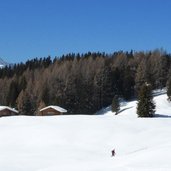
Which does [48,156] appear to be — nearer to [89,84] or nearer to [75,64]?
[89,84]

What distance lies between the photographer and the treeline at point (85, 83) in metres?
123

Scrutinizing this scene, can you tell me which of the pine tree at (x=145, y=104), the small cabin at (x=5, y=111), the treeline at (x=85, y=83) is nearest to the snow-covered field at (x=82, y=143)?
the pine tree at (x=145, y=104)

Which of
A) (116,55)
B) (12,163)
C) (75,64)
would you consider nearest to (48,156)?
(12,163)

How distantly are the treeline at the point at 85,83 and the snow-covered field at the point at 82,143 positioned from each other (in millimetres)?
46806

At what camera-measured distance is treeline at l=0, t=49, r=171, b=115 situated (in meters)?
123

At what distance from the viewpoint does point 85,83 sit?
434 feet

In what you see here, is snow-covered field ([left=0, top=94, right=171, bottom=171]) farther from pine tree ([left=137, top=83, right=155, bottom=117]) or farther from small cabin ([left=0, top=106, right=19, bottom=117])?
small cabin ([left=0, top=106, right=19, bottom=117])

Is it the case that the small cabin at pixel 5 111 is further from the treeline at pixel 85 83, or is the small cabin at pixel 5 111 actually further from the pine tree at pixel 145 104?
the pine tree at pixel 145 104

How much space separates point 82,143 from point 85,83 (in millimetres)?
76606

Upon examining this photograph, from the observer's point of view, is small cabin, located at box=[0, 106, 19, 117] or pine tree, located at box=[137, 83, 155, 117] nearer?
pine tree, located at box=[137, 83, 155, 117]

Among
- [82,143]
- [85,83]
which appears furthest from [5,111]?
[82,143]

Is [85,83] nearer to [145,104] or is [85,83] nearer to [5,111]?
[5,111]

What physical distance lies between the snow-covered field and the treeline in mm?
46806

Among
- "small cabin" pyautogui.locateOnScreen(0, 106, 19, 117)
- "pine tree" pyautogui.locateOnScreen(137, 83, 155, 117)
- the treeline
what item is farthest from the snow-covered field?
the treeline
